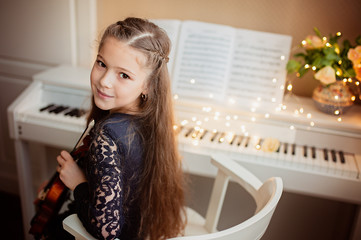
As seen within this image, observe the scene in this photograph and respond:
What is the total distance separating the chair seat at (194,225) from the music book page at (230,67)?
571 millimetres

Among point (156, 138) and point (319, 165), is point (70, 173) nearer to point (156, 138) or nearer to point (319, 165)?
point (156, 138)

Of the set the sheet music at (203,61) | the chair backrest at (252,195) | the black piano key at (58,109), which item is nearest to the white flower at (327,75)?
the sheet music at (203,61)

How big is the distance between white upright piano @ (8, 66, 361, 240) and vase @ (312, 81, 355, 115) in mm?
49

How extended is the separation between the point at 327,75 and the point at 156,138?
947mm

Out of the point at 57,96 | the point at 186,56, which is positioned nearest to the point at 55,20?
the point at 57,96

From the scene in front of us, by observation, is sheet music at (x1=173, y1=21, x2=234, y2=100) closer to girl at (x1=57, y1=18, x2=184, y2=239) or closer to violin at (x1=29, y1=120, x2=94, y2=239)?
girl at (x1=57, y1=18, x2=184, y2=239)

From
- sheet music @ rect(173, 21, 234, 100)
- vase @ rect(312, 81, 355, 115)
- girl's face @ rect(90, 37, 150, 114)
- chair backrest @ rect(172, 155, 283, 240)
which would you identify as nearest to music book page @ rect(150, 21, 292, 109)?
sheet music @ rect(173, 21, 234, 100)

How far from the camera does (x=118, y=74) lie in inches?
44.1

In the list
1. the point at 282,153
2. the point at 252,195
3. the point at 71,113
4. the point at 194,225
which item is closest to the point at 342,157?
the point at 282,153

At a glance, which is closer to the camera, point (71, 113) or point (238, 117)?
point (238, 117)

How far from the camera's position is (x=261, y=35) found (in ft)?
6.07

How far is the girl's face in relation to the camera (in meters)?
1.09

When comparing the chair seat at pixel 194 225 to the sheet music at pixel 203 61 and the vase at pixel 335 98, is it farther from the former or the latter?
the vase at pixel 335 98

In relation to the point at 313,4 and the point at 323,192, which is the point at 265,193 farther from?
the point at 313,4
